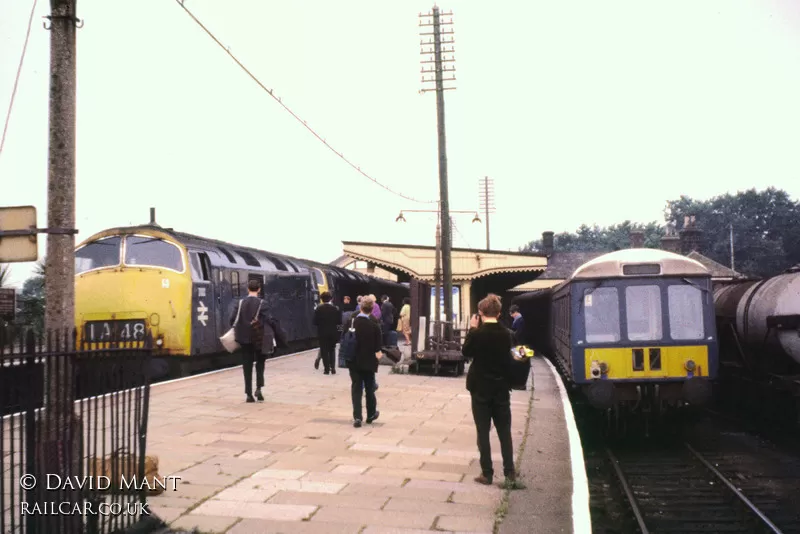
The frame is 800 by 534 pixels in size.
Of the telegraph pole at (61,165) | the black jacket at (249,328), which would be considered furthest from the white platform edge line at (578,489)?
the black jacket at (249,328)

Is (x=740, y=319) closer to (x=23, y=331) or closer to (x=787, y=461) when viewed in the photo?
(x=787, y=461)

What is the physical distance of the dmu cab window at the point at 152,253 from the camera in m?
15.2

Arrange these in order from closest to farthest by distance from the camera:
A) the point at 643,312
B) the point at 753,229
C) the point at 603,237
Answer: the point at 643,312 → the point at 753,229 → the point at 603,237

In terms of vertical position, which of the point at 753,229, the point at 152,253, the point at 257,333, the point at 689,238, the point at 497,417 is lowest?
the point at 497,417

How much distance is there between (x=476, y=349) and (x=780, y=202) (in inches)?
3184

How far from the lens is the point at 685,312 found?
11836mm

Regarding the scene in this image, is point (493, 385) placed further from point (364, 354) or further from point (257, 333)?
point (257, 333)

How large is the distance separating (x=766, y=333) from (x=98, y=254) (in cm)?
1204

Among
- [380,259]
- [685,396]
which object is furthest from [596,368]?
[380,259]

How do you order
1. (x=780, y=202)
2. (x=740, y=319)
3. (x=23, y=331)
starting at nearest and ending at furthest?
(x=23, y=331) < (x=740, y=319) < (x=780, y=202)

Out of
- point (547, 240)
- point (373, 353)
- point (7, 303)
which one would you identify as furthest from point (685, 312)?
point (547, 240)

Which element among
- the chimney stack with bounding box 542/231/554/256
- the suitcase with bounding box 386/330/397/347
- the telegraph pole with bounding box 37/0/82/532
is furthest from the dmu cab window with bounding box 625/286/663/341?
the chimney stack with bounding box 542/231/554/256

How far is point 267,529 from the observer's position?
5.58 meters

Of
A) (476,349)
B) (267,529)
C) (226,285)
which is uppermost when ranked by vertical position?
(226,285)
